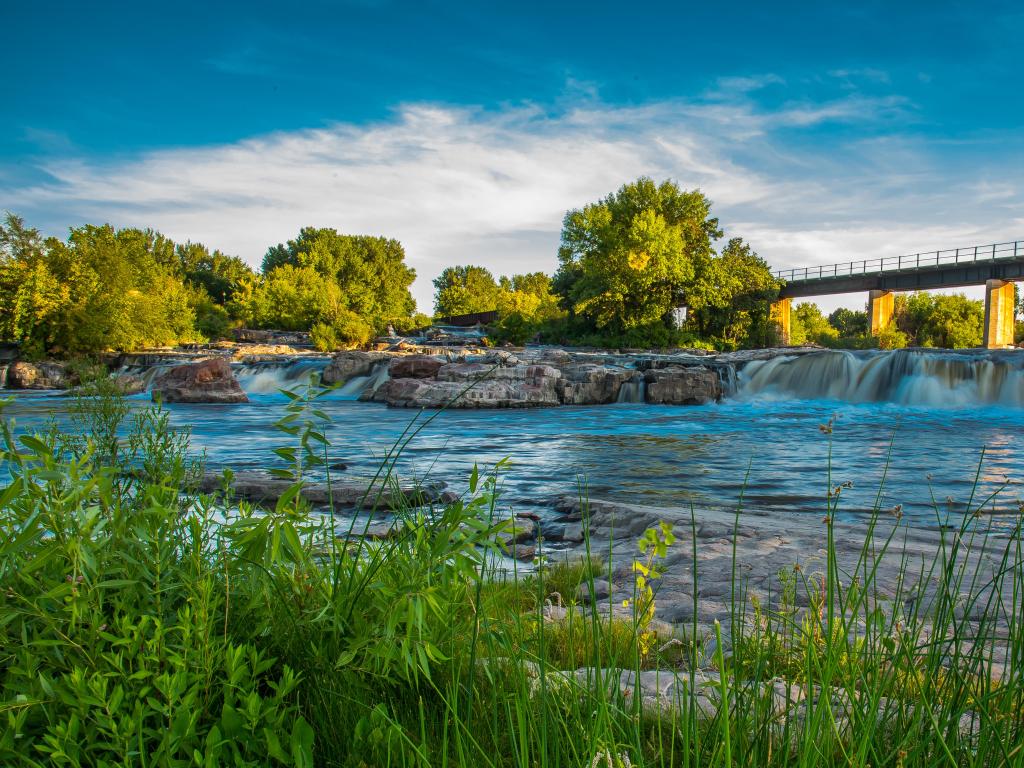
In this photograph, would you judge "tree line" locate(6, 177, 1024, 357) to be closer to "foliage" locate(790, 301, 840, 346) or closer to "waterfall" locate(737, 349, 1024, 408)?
"foliage" locate(790, 301, 840, 346)

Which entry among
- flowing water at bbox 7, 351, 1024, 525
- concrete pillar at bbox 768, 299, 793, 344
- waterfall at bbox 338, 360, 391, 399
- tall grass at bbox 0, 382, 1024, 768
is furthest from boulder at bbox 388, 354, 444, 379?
concrete pillar at bbox 768, 299, 793, 344

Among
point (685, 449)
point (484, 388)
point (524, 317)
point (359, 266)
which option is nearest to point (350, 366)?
point (484, 388)

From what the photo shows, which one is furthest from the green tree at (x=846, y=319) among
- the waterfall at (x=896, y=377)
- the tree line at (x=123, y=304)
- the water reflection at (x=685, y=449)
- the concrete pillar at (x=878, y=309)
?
the water reflection at (x=685, y=449)

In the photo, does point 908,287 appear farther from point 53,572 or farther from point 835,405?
point 53,572

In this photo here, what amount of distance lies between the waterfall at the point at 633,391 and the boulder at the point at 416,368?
6140 millimetres

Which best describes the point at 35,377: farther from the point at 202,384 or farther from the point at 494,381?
the point at 494,381

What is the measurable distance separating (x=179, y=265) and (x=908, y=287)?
285ft

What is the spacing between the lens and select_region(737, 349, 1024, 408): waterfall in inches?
799

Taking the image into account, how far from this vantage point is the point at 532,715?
5.37ft

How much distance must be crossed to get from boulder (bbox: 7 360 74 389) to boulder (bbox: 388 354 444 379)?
13.9m

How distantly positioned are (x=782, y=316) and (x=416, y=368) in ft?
117

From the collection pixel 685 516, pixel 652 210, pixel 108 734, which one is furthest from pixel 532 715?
pixel 652 210

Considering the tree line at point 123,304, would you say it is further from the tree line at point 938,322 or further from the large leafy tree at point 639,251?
the tree line at point 938,322

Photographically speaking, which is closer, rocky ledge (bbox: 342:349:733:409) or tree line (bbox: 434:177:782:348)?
rocky ledge (bbox: 342:349:733:409)
